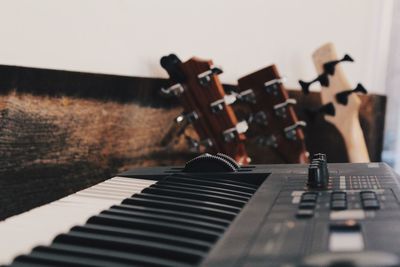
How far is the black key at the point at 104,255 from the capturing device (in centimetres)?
60

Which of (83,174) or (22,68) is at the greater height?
(22,68)

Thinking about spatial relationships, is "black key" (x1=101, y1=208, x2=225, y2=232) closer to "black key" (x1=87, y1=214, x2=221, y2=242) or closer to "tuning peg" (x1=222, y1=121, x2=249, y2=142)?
"black key" (x1=87, y1=214, x2=221, y2=242)

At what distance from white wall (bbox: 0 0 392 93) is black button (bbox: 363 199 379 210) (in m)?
1.20

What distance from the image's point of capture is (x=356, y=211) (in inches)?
29.2

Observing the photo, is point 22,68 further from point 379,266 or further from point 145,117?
point 379,266

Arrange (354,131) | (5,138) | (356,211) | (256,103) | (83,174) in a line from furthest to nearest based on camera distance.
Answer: (354,131)
(256,103)
(83,174)
(5,138)
(356,211)

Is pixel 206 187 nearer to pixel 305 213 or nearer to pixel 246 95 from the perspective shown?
pixel 305 213

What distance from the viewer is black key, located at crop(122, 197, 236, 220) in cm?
82

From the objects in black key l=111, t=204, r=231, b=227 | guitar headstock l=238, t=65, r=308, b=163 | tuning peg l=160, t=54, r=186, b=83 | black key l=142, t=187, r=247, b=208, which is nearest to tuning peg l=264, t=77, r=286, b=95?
guitar headstock l=238, t=65, r=308, b=163

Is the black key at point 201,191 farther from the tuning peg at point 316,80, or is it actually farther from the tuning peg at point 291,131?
the tuning peg at point 316,80

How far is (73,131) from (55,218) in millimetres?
1065

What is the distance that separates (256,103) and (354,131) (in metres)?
0.49

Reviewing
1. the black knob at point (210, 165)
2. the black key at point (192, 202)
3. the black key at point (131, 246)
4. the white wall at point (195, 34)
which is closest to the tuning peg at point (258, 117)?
the white wall at point (195, 34)

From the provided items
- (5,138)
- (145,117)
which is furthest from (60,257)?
(145,117)
